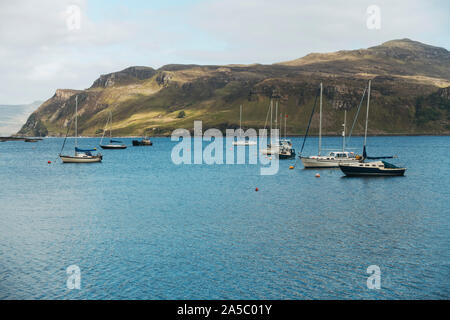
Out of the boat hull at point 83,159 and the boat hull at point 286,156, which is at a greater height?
the boat hull at point 286,156

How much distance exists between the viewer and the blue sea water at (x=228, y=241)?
102 ft

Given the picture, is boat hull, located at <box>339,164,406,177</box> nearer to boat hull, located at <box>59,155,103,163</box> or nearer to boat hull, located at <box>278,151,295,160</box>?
boat hull, located at <box>278,151,295,160</box>

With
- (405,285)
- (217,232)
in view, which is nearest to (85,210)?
(217,232)

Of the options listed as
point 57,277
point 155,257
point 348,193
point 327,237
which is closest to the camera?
point 57,277

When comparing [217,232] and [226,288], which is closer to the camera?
[226,288]

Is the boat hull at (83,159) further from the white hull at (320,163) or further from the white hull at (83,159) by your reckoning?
the white hull at (320,163)

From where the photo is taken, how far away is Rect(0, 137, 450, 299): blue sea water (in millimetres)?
31141

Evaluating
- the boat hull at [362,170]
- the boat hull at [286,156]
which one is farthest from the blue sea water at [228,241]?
the boat hull at [286,156]

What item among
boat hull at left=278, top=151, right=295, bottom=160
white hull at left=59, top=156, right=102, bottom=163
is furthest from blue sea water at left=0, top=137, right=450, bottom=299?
boat hull at left=278, top=151, right=295, bottom=160

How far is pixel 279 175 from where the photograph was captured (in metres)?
96.2

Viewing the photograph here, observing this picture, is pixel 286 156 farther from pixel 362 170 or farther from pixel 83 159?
pixel 83 159
